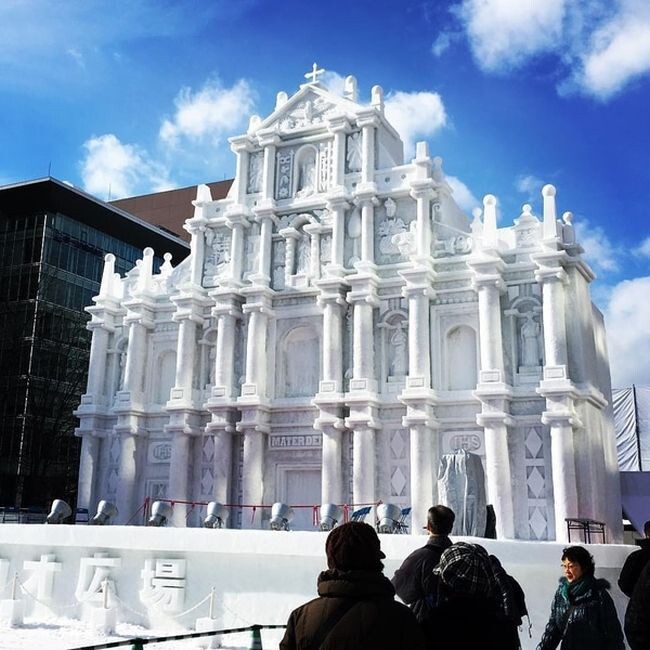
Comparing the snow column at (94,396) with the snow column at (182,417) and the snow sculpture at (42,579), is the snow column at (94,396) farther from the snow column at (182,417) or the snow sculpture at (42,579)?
the snow sculpture at (42,579)

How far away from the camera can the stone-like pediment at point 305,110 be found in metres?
32.2

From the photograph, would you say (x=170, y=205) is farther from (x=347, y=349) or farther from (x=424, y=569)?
(x=424, y=569)

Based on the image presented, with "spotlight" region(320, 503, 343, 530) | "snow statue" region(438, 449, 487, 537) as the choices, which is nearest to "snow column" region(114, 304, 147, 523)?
"spotlight" region(320, 503, 343, 530)

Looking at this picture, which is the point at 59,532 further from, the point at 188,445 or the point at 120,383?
the point at 120,383

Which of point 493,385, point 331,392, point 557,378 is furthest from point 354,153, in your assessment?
point 557,378

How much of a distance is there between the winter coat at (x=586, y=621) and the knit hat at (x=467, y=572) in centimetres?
186

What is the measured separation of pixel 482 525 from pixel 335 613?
14303 mm

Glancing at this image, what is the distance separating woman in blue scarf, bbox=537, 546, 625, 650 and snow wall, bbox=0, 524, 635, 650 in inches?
366

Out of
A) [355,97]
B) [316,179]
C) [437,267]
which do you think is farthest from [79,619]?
[355,97]

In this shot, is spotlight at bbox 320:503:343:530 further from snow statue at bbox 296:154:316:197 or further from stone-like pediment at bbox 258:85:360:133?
stone-like pediment at bbox 258:85:360:133

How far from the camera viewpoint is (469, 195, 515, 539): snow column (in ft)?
82.1

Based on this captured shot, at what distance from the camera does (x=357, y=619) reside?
421cm

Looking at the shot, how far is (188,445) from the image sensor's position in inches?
1201

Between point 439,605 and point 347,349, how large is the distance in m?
24.2
